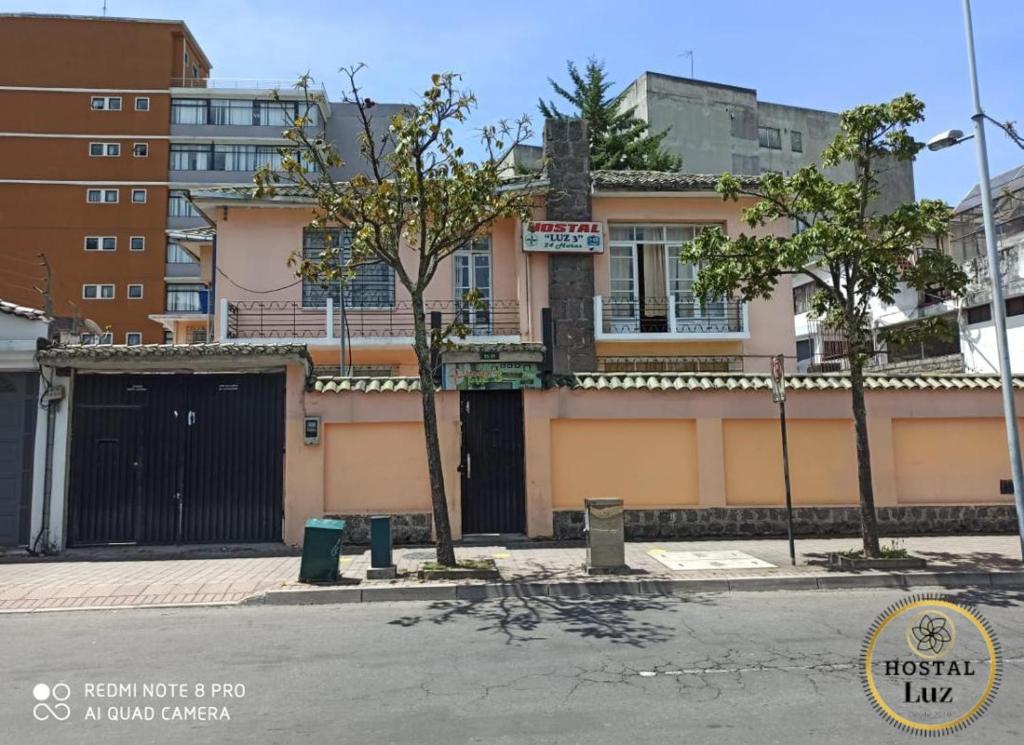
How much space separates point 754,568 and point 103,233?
47.3 m

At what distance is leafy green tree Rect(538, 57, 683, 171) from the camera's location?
2784cm

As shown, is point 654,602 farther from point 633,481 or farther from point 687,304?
point 687,304

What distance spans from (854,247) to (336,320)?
11534 millimetres

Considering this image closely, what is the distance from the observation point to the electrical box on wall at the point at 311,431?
11.8 metres

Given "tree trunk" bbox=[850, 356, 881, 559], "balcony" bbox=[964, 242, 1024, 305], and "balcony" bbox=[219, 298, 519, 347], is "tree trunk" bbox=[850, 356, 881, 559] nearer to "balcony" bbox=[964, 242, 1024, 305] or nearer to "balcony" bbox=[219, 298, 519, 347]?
"balcony" bbox=[219, 298, 519, 347]

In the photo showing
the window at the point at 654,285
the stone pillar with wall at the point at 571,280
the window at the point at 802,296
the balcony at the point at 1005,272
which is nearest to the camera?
the stone pillar with wall at the point at 571,280

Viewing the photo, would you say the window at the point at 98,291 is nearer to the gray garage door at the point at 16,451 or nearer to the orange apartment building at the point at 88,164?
the orange apartment building at the point at 88,164

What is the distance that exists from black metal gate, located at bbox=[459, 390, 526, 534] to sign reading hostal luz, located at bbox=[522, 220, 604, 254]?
600cm

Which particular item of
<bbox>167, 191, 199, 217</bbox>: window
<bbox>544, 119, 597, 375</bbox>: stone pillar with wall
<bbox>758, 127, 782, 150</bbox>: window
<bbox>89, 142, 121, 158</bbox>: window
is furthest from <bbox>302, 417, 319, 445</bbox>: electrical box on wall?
<bbox>89, 142, 121, 158</bbox>: window

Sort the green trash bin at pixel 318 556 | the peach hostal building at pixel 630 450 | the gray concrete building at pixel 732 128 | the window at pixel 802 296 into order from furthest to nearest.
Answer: the gray concrete building at pixel 732 128
the window at pixel 802 296
the peach hostal building at pixel 630 450
the green trash bin at pixel 318 556

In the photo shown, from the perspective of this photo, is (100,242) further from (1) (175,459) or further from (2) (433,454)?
(2) (433,454)

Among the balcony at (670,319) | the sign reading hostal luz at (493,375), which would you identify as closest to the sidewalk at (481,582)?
the sign reading hostal luz at (493,375)

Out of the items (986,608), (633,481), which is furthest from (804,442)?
(986,608)

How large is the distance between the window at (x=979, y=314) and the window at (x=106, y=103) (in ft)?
157
